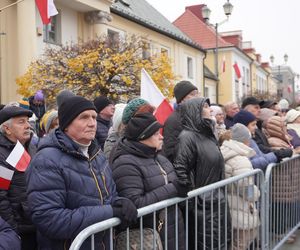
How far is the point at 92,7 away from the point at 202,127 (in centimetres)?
1238

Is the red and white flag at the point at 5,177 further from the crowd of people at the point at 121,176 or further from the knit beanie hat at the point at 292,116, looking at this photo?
the knit beanie hat at the point at 292,116

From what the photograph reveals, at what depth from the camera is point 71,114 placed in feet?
8.42

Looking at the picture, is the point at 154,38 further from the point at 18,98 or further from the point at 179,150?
the point at 179,150

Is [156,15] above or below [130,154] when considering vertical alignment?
above

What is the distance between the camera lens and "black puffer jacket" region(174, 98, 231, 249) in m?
3.30

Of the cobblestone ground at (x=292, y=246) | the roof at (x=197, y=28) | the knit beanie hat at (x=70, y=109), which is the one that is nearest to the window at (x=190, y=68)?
the roof at (x=197, y=28)

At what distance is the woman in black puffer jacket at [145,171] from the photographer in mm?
2785

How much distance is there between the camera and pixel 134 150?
295cm

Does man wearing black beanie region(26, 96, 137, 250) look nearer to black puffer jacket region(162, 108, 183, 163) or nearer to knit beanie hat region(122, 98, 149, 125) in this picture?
knit beanie hat region(122, 98, 149, 125)

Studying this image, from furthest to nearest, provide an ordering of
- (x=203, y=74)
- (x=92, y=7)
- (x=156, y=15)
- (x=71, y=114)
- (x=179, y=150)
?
1. (x=203, y=74)
2. (x=156, y=15)
3. (x=92, y=7)
4. (x=179, y=150)
5. (x=71, y=114)

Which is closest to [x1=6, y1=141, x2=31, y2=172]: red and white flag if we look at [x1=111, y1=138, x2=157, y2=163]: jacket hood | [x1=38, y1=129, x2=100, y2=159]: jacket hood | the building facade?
[x1=38, y1=129, x2=100, y2=159]: jacket hood

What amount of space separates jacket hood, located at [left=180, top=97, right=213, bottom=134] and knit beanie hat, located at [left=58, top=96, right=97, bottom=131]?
129 centimetres

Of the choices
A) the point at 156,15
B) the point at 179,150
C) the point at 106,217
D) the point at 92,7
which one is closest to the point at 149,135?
the point at 179,150

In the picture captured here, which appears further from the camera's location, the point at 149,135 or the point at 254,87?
the point at 254,87
